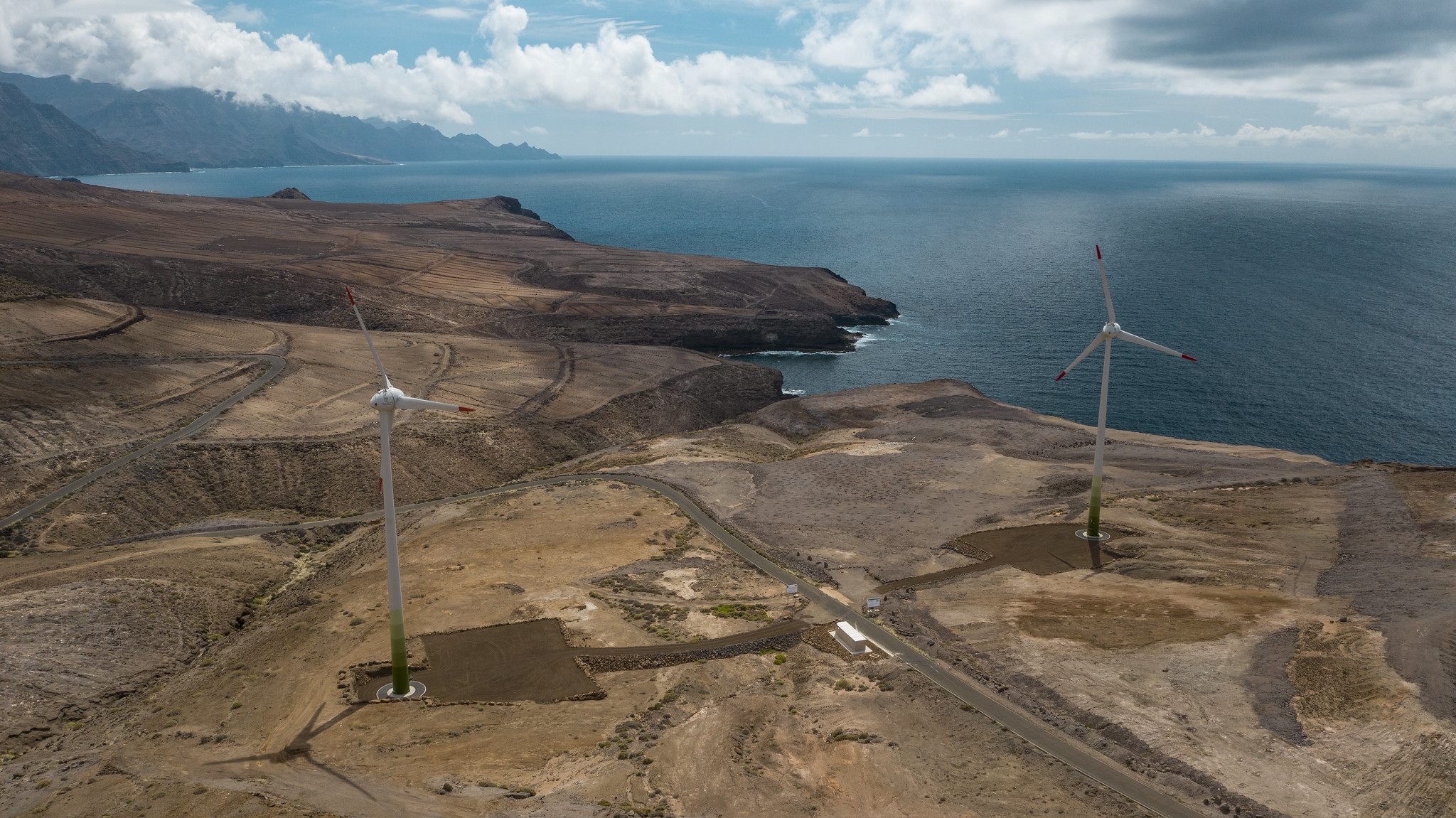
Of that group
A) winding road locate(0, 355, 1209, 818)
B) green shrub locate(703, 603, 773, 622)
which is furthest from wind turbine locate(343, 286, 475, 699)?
winding road locate(0, 355, 1209, 818)

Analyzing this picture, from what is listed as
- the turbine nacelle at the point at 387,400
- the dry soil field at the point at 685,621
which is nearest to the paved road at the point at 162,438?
the dry soil field at the point at 685,621

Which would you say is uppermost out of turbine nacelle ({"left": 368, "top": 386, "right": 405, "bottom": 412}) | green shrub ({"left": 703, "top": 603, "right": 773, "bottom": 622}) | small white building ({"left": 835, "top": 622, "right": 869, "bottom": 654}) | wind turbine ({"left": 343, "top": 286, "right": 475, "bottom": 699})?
turbine nacelle ({"left": 368, "top": 386, "right": 405, "bottom": 412})

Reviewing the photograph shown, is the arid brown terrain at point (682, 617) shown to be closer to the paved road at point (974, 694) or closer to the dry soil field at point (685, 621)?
the dry soil field at point (685, 621)

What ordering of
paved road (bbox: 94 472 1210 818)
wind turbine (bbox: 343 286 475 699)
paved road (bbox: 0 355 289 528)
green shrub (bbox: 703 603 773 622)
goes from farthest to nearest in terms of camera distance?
paved road (bbox: 0 355 289 528)
green shrub (bbox: 703 603 773 622)
wind turbine (bbox: 343 286 475 699)
paved road (bbox: 94 472 1210 818)

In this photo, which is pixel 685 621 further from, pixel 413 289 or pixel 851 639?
pixel 413 289

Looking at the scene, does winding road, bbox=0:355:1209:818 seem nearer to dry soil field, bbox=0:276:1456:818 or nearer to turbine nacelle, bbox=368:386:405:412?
dry soil field, bbox=0:276:1456:818

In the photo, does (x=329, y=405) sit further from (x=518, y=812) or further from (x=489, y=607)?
(x=518, y=812)

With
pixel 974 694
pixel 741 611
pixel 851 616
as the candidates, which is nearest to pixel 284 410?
pixel 741 611
